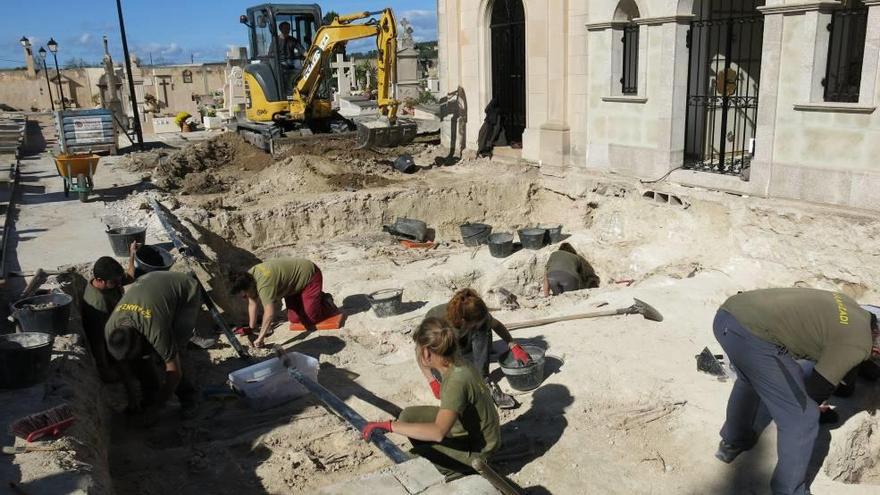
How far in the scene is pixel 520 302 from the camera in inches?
373

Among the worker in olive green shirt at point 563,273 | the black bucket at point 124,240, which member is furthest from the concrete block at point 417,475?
the black bucket at point 124,240

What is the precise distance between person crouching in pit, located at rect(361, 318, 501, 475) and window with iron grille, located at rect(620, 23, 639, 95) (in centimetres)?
931

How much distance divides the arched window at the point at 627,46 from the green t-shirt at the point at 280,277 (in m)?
6.87

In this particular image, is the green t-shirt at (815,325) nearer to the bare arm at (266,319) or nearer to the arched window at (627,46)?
the bare arm at (266,319)

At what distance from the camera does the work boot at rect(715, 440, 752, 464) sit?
522 cm

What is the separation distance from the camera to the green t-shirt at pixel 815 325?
414 cm

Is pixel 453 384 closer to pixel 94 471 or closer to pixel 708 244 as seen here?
pixel 94 471

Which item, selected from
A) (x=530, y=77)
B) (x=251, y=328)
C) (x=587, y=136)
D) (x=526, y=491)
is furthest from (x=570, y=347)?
(x=530, y=77)

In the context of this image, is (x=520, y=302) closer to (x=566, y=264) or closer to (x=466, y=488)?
(x=566, y=264)

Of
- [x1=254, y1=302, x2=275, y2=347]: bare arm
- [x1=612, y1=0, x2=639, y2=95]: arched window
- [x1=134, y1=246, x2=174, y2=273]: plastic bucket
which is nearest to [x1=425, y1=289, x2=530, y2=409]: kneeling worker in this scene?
[x1=254, y1=302, x2=275, y2=347]: bare arm

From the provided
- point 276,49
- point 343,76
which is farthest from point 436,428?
point 343,76

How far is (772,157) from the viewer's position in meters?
9.61

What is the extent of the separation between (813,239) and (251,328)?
7.22 meters

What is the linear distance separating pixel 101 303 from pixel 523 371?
3926 millimetres
